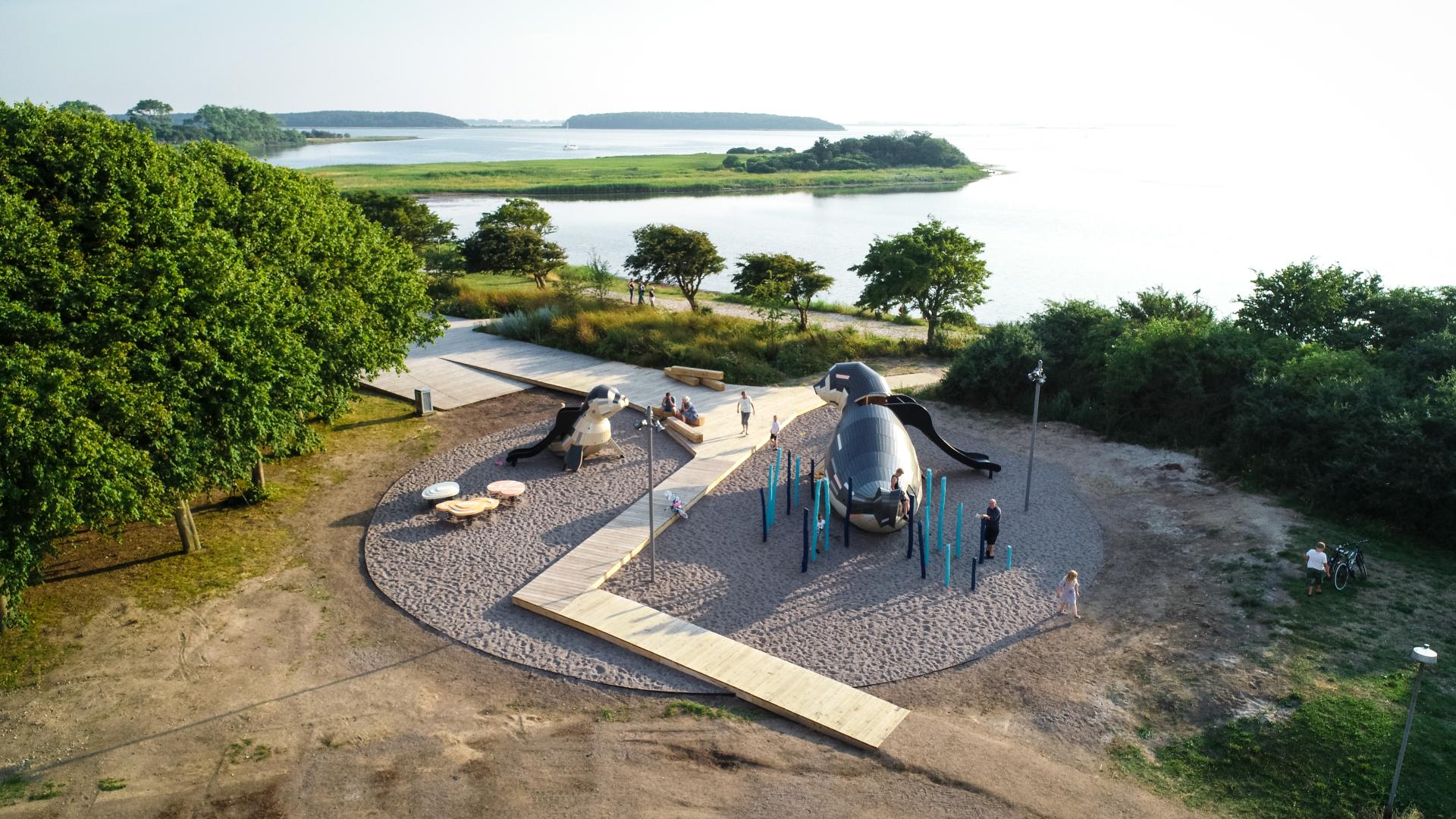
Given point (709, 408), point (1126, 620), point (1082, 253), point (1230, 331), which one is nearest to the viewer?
point (1126, 620)

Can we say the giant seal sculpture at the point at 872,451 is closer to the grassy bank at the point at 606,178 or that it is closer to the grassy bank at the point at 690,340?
the grassy bank at the point at 690,340

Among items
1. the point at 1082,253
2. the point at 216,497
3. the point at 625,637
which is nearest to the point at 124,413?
the point at 216,497

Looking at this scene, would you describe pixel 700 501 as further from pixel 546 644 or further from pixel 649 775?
pixel 649 775

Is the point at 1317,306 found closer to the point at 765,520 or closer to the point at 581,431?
the point at 765,520

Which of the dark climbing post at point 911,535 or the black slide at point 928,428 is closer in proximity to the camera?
the dark climbing post at point 911,535

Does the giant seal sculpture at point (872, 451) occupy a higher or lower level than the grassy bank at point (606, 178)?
lower

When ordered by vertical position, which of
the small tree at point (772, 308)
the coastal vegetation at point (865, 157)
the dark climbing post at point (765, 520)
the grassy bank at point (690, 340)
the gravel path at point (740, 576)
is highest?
the coastal vegetation at point (865, 157)

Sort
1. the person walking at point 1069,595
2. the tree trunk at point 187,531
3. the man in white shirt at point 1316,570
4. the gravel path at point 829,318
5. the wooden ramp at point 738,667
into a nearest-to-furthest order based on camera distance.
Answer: the wooden ramp at point 738,667 < the person walking at point 1069,595 < the man in white shirt at point 1316,570 < the tree trunk at point 187,531 < the gravel path at point 829,318

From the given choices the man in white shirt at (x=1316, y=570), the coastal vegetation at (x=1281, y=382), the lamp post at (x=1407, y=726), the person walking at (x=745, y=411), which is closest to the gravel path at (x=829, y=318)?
the coastal vegetation at (x=1281, y=382)
